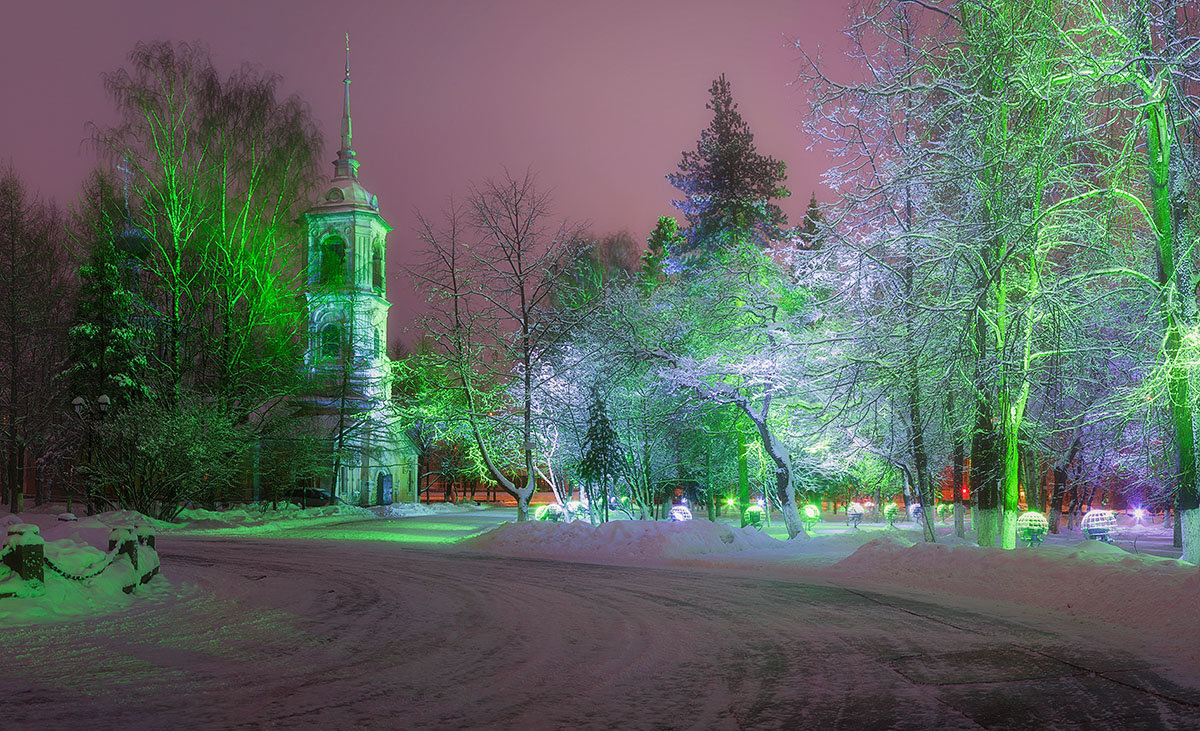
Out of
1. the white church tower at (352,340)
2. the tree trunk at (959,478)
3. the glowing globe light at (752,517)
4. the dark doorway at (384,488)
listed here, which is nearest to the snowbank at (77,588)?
the tree trunk at (959,478)

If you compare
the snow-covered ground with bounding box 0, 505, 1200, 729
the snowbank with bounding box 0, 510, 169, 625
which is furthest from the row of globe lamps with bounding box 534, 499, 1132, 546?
the snowbank with bounding box 0, 510, 169, 625

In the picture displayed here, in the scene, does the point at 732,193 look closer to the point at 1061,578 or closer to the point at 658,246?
the point at 658,246

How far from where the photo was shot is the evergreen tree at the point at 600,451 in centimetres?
2438

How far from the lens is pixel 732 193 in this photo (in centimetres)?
3831

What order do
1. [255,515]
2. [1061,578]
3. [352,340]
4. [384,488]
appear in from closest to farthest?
[1061,578]
[255,515]
[352,340]
[384,488]

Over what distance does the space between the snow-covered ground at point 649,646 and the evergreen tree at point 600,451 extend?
8792 mm

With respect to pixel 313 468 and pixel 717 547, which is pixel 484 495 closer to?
pixel 313 468

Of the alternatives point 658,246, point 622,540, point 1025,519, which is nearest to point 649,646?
point 622,540

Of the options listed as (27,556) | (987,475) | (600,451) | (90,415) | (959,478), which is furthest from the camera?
(90,415)

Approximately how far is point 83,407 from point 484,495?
76.9 metres

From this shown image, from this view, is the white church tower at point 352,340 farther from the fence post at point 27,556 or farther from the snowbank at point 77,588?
the fence post at point 27,556

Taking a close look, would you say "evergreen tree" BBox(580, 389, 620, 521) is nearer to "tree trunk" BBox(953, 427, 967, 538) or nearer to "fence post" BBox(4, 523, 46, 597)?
"tree trunk" BBox(953, 427, 967, 538)

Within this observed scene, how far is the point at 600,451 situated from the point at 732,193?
18.2m

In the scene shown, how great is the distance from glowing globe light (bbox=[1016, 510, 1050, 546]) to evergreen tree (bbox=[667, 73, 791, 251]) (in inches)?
653
